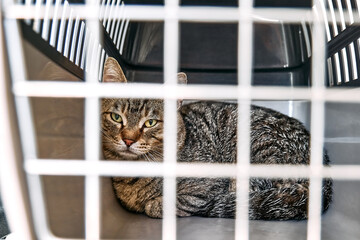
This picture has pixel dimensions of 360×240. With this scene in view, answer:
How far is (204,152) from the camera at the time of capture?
1416mm

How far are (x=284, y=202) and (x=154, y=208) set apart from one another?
389 millimetres

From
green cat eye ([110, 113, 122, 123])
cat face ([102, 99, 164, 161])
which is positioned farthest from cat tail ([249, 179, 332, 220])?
green cat eye ([110, 113, 122, 123])

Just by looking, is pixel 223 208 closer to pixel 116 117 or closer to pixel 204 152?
pixel 204 152

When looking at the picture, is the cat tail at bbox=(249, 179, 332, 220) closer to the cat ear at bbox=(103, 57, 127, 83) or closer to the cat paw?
the cat paw

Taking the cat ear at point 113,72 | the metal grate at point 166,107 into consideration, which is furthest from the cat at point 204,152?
the metal grate at point 166,107

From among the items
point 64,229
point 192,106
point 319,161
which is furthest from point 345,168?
point 192,106

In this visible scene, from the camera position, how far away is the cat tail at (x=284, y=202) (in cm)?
107

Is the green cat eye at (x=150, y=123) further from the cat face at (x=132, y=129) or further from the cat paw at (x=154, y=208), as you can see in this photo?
the cat paw at (x=154, y=208)

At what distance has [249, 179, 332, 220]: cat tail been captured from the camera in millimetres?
1073

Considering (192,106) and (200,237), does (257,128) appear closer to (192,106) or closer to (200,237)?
(192,106)

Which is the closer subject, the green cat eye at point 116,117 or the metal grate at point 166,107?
the metal grate at point 166,107

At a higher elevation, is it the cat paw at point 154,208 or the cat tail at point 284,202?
the cat tail at point 284,202

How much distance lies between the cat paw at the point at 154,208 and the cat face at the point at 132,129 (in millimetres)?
159

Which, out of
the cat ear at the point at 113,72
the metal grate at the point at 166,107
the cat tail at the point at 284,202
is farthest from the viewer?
the cat ear at the point at 113,72
